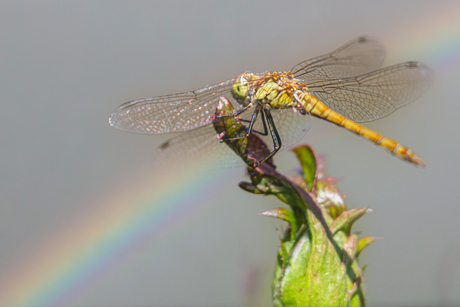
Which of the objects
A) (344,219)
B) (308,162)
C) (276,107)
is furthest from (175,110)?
(344,219)

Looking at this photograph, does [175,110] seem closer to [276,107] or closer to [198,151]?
[198,151]

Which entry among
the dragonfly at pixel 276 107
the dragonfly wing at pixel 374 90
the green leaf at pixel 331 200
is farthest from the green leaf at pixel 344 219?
the dragonfly wing at pixel 374 90

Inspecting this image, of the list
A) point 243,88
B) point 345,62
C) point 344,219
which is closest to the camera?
point 344,219

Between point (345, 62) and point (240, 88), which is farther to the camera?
point (345, 62)

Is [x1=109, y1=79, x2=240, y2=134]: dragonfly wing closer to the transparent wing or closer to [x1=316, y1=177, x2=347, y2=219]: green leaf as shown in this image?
the transparent wing

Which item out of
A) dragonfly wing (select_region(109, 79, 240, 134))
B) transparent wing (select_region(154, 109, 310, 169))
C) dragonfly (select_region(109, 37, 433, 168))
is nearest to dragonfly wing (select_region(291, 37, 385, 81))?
dragonfly (select_region(109, 37, 433, 168))

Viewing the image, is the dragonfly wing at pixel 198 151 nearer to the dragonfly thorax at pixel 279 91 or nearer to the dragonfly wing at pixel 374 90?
the dragonfly thorax at pixel 279 91

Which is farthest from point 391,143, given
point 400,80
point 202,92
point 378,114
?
point 202,92
